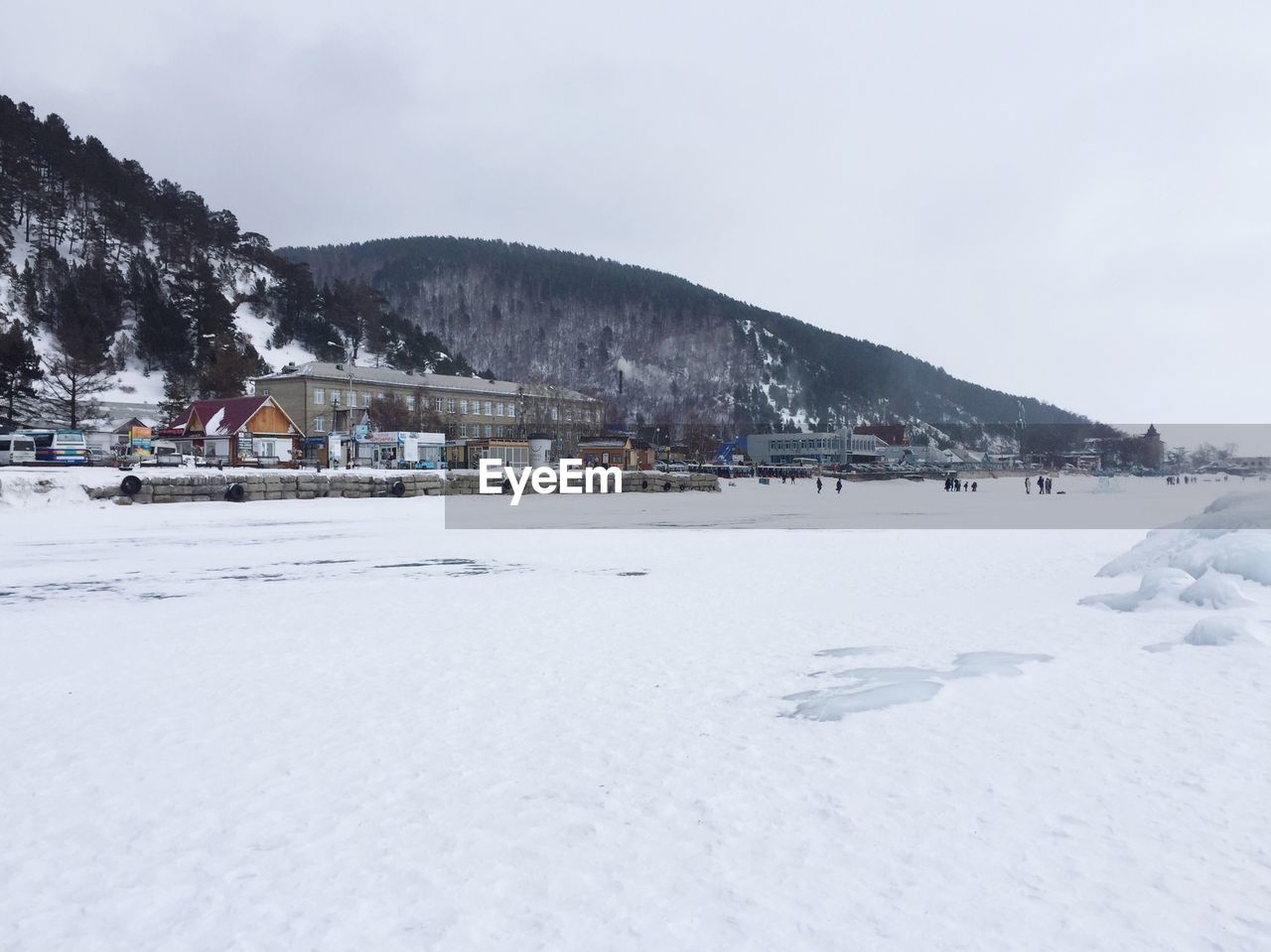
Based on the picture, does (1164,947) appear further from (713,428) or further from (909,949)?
(713,428)

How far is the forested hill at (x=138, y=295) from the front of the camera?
8712cm

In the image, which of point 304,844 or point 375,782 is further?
point 375,782

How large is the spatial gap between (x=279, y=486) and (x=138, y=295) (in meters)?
74.9

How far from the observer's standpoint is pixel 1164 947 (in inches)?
137

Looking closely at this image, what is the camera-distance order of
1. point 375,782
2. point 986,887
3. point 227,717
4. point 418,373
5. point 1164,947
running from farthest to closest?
point 418,373, point 227,717, point 375,782, point 986,887, point 1164,947

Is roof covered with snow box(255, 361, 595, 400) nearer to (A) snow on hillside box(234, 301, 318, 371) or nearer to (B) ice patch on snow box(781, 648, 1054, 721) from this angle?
(A) snow on hillside box(234, 301, 318, 371)

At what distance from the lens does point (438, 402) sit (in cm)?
9600

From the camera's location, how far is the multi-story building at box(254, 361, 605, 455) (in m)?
85.7

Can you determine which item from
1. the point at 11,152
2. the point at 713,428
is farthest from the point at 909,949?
the point at 713,428

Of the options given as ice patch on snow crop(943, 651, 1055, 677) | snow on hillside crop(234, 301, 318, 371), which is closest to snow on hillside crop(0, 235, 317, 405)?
snow on hillside crop(234, 301, 318, 371)

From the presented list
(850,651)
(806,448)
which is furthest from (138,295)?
(850,651)

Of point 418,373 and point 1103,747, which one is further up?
point 418,373

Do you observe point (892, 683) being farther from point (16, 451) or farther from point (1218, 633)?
point (16, 451)

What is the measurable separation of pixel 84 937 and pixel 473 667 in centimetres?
497
